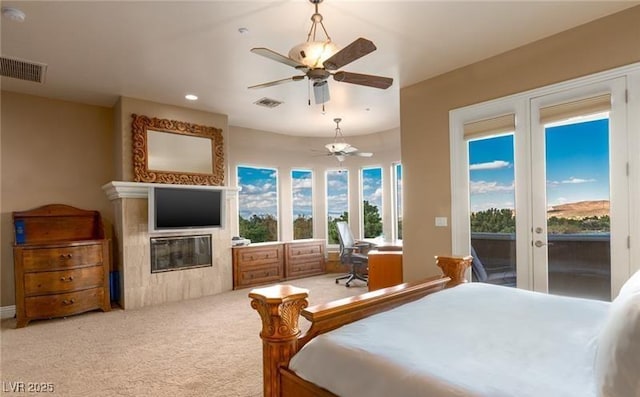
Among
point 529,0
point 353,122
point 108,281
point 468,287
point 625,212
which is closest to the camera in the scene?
point 468,287

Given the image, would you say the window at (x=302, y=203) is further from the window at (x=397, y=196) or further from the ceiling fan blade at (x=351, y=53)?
the ceiling fan blade at (x=351, y=53)

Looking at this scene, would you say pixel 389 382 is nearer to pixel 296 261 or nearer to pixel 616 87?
pixel 616 87

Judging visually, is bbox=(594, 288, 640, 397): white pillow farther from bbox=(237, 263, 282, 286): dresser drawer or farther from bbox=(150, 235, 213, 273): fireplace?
bbox=(237, 263, 282, 286): dresser drawer

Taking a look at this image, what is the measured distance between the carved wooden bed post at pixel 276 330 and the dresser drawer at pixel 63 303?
382 centimetres

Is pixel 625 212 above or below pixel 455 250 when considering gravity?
above

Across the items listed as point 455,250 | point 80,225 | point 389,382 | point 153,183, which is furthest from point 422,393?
point 80,225

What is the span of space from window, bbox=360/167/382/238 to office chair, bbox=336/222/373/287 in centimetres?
97

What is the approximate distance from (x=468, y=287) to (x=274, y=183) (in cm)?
518

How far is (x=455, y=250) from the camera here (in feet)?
12.9

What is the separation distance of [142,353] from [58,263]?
1923 millimetres

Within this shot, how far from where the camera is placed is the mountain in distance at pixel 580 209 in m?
2.97

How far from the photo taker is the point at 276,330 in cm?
153

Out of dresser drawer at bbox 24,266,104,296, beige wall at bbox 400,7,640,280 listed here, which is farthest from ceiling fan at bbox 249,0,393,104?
dresser drawer at bbox 24,266,104,296

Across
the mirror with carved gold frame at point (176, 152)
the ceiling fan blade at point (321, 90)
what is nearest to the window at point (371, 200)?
the mirror with carved gold frame at point (176, 152)
